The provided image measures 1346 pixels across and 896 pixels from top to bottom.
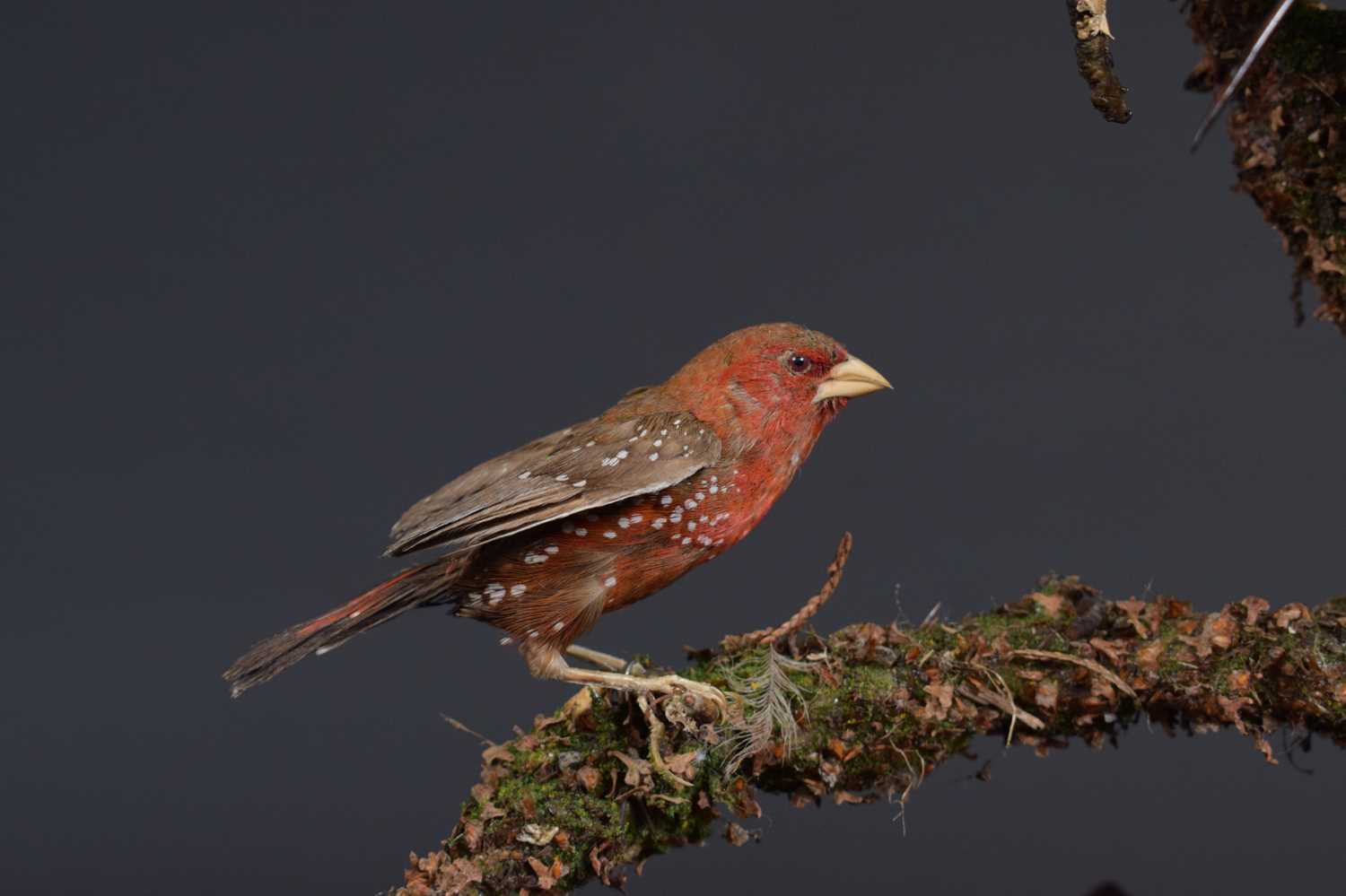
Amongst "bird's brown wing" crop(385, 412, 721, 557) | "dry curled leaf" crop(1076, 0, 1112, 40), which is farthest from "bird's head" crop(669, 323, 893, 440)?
"dry curled leaf" crop(1076, 0, 1112, 40)

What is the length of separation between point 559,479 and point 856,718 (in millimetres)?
1116

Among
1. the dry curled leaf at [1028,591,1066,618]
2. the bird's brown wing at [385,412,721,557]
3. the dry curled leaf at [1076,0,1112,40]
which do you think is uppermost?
the dry curled leaf at [1076,0,1112,40]

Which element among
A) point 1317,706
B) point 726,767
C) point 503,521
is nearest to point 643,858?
point 726,767

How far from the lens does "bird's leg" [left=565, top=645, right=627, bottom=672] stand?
4.29m

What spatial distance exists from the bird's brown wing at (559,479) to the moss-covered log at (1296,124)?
1851 millimetres

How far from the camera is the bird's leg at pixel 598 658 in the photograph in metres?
4.29

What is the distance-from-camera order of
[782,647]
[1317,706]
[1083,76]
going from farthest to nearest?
1. [782,647]
2. [1317,706]
3. [1083,76]

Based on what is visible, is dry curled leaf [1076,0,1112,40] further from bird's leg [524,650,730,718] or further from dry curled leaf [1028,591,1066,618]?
bird's leg [524,650,730,718]

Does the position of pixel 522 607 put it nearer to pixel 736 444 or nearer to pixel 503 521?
pixel 503 521

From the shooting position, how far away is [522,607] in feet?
13.4

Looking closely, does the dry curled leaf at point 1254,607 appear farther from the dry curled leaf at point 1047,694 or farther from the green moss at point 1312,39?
the green moss at point 1312,39

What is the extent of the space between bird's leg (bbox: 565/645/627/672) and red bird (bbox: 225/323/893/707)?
204mm

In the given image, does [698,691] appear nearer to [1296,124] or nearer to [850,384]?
[850,384]

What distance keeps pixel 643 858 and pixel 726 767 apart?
1.29 feet
